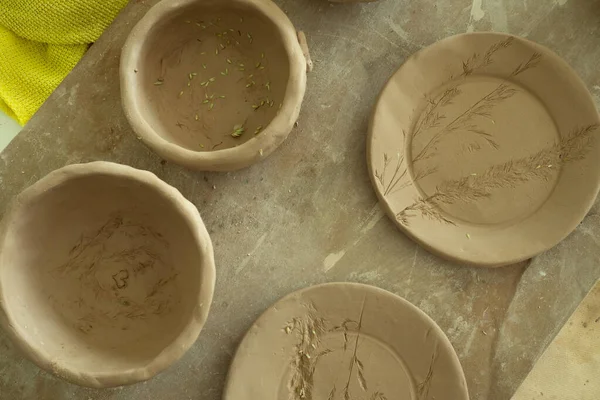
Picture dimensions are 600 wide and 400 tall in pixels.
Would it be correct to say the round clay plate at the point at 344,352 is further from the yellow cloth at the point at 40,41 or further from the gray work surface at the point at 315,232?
the yellow cloth at the point at 40,41

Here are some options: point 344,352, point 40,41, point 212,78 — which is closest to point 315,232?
point 344,352

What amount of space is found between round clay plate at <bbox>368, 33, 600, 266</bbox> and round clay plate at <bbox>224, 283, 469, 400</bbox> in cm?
23

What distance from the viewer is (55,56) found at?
1.76m

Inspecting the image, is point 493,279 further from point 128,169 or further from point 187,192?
point 128,169

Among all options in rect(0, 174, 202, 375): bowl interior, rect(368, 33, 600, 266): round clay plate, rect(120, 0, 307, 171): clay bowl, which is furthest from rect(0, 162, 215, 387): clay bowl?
rect(368, 33, 600, 266): round clay plate

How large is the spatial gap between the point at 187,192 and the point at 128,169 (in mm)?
291

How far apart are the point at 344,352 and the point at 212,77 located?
0.80 m

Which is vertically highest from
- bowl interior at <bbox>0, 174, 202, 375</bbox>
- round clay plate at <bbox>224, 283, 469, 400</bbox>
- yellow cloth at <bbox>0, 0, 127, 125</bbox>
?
yellow cloth at <bbox>0, 0, 127, 125</bbox>

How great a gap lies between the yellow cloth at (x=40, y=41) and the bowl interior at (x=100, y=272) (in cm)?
64

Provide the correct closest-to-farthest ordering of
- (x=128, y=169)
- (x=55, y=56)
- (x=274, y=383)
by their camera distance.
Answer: (x=128, y=169)
(x=274, y=383)
(x=55, y=56)

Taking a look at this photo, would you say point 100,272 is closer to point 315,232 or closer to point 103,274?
point 103,274

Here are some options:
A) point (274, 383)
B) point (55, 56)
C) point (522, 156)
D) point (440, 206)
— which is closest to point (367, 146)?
point (440, 206)

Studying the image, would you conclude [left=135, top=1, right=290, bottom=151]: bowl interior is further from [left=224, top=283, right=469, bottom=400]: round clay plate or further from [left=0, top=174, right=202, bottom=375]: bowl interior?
[left=224, top=283, right=469, bottom=400]: round clay plate

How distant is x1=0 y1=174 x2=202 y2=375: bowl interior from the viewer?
4.08 ft
